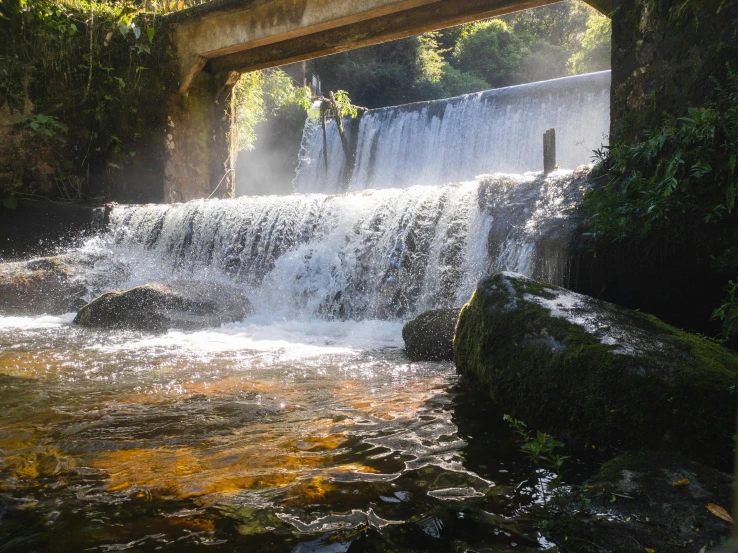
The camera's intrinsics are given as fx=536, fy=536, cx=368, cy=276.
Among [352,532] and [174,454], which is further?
[174,454]

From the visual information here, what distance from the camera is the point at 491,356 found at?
3.26 m

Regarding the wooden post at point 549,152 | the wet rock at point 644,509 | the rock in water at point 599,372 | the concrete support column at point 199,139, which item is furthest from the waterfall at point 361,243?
the wet rock at point 644,509

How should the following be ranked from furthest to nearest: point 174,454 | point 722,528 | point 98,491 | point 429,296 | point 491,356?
point 429,296 → point 491,356 → point 174,454 → point 98,491 → point 722,528

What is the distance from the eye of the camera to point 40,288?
7.82 meters

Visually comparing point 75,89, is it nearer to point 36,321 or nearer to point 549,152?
point 36,321

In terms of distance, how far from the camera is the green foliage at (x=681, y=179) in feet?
13.7

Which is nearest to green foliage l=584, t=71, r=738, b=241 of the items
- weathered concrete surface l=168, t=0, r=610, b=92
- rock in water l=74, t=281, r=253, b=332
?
weathered concrete surface l=168, t=0, r=610, b=92

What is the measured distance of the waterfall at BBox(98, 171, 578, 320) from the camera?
20.6 feet

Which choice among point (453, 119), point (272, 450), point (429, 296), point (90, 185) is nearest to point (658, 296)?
point (429, 296)

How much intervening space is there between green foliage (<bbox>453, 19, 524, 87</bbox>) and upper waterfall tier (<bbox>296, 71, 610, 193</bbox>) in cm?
1510

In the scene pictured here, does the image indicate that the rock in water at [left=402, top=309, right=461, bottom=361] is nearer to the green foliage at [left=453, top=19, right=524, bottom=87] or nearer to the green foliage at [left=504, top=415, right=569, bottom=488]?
the green foliage at [left=504, top=415, right=569, bottom=488]

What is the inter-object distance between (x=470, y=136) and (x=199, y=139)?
779cm

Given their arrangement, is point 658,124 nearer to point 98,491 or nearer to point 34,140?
point 98,491

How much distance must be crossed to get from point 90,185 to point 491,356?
1093cm
